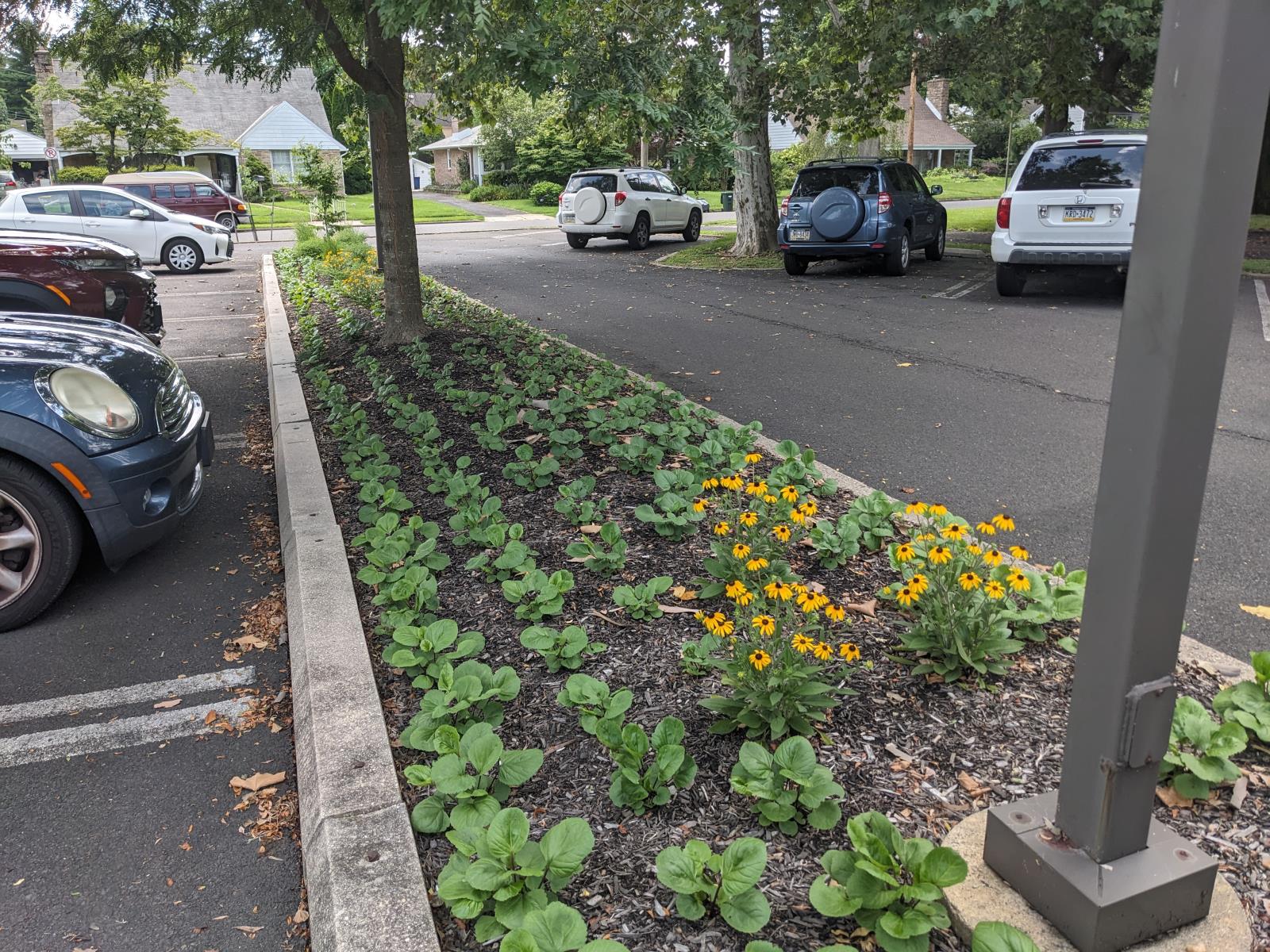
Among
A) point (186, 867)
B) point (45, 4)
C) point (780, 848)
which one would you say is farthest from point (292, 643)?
point (45, 4)

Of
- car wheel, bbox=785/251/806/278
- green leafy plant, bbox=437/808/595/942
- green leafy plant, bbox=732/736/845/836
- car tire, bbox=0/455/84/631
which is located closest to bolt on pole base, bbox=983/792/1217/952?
green leafy plant, bbox=732/736/845/836

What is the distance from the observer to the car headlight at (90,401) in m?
4.06

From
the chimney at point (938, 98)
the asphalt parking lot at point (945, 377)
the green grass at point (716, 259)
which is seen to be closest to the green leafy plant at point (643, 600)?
the asphalt parking lot at point (945, 377)

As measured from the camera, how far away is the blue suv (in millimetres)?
14391

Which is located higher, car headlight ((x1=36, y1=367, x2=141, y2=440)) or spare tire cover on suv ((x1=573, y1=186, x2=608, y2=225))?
spare tire cover on suv ((x1=573, y1=186, x2=608, y2=225))

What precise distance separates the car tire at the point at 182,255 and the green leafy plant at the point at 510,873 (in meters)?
20.7

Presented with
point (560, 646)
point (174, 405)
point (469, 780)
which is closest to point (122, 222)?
point (174, 405)

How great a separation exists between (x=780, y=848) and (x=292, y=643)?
2.15 metres

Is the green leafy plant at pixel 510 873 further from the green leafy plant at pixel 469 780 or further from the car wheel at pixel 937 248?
the car wheel at pixel 937 248

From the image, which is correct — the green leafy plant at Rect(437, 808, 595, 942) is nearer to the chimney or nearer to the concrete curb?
the concrete curb

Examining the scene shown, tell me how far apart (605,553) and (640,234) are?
20.1m

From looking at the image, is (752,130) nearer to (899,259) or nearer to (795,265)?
(795,265)

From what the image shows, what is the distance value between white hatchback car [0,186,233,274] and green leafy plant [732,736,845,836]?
1991 cm

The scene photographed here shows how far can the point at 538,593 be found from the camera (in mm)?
3717
